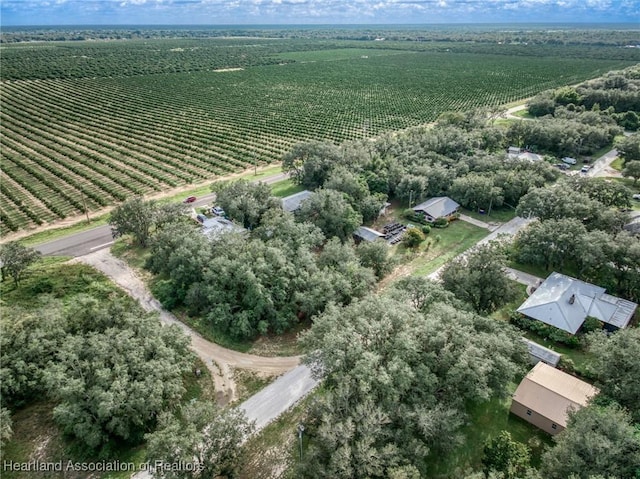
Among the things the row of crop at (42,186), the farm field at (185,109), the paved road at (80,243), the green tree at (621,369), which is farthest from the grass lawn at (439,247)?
the row of crop at (42,186)

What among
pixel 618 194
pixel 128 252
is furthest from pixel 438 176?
pixel 128 252

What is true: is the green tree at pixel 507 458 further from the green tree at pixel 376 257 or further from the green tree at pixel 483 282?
the green tree at pixel 376 257

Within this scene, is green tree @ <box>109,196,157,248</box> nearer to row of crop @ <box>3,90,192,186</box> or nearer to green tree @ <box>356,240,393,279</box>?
row of crop @ <box>3,90,192,186</box>

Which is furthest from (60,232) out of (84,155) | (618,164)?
(618,164)

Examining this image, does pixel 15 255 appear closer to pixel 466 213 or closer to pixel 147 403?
pixel 147 403

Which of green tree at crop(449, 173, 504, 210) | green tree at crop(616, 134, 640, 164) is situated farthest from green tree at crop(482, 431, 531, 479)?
green tree at crop(616, 134, 640, 164)
